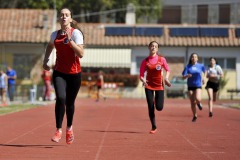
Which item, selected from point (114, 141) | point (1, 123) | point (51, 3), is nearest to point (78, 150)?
point (114, 141)

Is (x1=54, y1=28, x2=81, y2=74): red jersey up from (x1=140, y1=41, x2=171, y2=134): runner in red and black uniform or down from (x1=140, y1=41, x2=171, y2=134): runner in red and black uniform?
up

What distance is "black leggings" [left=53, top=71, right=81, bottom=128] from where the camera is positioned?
34.2ft

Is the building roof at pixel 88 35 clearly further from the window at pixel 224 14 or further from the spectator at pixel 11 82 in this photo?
the spectator at pixel 11 82

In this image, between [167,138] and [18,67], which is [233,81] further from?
[167,138]

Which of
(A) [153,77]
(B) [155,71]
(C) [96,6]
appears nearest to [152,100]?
(A) [153,77]

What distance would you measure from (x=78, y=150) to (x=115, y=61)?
38.3 meters

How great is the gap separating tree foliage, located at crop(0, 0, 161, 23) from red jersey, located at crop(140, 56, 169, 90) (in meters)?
41.3

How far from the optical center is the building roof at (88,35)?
44500 mm

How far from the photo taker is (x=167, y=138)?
12.6m

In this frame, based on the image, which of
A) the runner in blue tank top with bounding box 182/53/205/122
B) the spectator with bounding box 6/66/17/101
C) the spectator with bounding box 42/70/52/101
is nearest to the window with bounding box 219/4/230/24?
the spectator with bounding box 42/70/52/101

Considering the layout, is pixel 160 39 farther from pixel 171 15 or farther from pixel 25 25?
pixel 25 25

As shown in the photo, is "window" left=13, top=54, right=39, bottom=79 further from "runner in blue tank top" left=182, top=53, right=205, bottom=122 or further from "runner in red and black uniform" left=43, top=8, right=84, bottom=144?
"runner in red and black uniform" left=43, top=8, right=84, bottom=144

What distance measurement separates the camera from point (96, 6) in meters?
56.9

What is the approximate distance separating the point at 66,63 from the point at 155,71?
3901 millimetres
